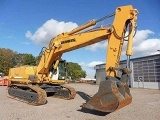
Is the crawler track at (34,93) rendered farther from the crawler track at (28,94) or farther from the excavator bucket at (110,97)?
the excavator bucket at (110,97)

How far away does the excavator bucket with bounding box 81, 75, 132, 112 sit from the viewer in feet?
28.4

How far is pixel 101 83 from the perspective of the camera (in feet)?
30.4

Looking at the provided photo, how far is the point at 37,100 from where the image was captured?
510 inches

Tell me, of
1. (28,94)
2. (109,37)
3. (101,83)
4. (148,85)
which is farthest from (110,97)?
(148,85)

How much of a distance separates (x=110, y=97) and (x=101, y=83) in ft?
2.36

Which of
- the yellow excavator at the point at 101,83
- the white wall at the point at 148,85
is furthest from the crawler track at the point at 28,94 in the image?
the white wall at the point at 148,85

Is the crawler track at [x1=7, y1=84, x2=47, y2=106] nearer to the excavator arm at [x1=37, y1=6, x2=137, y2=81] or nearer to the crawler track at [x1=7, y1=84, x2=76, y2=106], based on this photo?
the crawler track at [x1=7, y1=84, x2=76, y2=106]

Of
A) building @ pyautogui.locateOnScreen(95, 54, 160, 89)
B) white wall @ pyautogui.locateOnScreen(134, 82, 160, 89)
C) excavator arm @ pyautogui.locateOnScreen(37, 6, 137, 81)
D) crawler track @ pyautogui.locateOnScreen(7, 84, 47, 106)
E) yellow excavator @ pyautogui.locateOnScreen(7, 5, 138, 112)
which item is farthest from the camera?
building @ pyautogui.locateOnScreen(95, 54, 160, 89)

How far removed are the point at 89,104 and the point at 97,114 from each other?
3.32 feet

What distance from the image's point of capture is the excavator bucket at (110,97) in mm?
8664

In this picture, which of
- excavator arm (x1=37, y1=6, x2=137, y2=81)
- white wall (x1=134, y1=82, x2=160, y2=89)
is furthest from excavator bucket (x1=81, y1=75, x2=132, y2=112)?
white wall (x1=134, y1=82, x2=160, y2=89)

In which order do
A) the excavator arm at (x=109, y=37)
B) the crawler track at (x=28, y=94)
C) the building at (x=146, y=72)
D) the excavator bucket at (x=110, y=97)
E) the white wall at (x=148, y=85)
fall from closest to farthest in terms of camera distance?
the excavator bucket at (x=110, y=97) < the excavator arm at (x=109, y=37) < the crawler track at (x=28, y=94) < the white wall at (x=148, y=85) < the building at (x=146, y=72)

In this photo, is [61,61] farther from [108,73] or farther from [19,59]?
[19,59]

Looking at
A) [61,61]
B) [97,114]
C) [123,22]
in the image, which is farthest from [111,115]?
[61,61]
